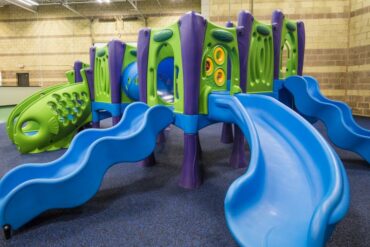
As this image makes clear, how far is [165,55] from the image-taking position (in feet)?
6.75

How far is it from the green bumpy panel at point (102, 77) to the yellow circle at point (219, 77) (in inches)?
41.7

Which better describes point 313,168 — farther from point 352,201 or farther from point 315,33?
point 315,33

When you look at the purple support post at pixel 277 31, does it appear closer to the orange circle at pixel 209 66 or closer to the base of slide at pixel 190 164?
the orange circle at pixel 209 66

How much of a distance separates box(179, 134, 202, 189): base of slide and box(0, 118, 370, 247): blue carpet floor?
0.05m

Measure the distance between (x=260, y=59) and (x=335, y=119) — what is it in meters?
0.75

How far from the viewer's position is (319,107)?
2.15 m

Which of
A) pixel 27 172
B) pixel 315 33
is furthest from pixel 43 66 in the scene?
pixel 27 172

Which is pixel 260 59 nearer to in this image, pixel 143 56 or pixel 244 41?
pixel 244 41

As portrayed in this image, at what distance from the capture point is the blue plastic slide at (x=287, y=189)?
727mm

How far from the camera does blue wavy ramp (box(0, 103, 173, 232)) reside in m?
1.16

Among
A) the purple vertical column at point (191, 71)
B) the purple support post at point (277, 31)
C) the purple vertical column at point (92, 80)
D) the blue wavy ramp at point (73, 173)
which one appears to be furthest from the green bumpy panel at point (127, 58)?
the purple support post at point (277, 31)

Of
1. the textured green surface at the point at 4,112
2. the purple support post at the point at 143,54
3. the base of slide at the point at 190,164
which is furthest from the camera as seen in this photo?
the textured green surface at the point at 4,112

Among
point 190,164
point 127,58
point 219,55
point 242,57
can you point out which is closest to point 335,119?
point 242,57

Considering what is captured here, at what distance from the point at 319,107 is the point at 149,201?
1551mm
